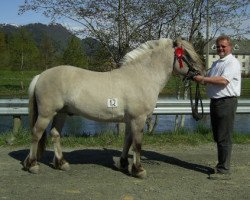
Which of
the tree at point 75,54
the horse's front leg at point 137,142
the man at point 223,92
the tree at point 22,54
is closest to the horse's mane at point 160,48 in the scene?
the man at point 223,92

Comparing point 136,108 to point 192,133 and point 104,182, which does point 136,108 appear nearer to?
point 104,182

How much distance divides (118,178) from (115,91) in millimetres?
1223

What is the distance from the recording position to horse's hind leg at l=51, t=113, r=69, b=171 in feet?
20.8

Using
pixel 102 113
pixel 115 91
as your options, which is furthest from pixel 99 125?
pixel 115 91

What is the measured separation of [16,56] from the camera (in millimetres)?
37594

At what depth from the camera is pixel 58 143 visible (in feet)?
21.3

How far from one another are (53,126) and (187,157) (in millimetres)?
2392

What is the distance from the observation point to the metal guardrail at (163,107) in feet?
28.4

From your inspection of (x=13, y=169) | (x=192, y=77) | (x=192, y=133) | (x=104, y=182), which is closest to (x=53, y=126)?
(x=13, y=169)

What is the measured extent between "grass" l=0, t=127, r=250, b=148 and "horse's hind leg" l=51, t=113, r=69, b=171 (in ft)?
4.63

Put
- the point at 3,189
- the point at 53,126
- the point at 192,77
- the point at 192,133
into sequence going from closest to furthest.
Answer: the point at 3,189
the point at 192,77
the point at 53,126
the point at 192,133

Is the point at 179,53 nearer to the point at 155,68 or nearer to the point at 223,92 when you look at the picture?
the point at 155,68

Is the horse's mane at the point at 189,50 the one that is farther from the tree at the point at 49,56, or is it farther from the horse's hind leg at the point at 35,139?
the tree at the point at 49,56

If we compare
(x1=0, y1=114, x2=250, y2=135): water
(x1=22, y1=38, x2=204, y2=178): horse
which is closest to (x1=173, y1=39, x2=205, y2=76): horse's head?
(x1=22, y1=38, x2=204, y2=178): horse
